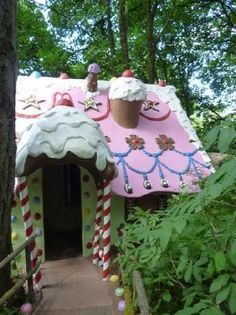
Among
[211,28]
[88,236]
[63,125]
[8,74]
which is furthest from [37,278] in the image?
[211,28]

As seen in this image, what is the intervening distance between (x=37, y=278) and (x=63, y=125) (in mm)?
2222

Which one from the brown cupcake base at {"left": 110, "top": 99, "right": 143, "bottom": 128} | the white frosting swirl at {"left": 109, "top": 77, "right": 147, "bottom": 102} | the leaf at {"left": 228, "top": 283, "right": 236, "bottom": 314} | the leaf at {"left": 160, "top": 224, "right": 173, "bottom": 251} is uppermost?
the white frosting swirl at {"left": 109, "top": 77, "right": 147, "bottom": 102}

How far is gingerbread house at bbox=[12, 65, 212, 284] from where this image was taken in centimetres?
625

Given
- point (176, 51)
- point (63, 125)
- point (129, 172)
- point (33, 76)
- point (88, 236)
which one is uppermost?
point (176, 51)

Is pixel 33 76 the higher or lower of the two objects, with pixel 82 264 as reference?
A: higher

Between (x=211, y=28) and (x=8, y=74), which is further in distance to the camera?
(x=211, y=28)


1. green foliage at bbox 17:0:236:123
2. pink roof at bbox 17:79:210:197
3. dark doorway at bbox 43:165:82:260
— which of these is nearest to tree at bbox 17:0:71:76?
green foliage at bbox 17:0:236:123

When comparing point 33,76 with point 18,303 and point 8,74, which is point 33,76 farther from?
point 18,303

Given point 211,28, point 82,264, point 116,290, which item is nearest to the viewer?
point 116,290

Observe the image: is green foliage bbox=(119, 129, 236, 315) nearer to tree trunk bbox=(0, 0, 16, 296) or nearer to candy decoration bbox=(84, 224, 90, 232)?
tree trunk bbox=(0, 0, 16, 296)

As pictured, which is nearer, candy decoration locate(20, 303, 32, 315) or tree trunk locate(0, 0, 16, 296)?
tree trunk locate(0, 0, 16, 296)

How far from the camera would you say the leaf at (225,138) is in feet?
5.70

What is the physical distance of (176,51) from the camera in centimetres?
1775

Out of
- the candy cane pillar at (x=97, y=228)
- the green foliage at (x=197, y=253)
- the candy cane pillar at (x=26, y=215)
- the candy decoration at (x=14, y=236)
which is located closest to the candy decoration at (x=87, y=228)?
the candy cane pillar at (x=97, y=228)
